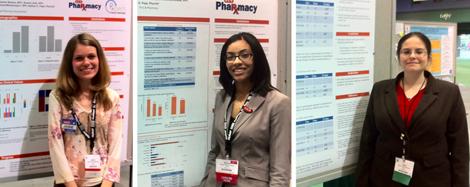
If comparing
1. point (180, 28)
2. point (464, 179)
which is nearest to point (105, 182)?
point (180, 28)

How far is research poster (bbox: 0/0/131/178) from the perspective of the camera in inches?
75.9

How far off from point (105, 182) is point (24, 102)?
0.54 metres

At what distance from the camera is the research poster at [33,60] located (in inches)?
75.9

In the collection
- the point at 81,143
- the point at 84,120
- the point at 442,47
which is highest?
the point at 442,47

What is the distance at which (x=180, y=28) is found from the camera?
6.19 ft

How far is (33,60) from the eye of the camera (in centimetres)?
198

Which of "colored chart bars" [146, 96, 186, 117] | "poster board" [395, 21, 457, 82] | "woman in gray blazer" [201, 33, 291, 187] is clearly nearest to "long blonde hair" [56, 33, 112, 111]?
"colored chart bars" [146, 96, 186, 117]

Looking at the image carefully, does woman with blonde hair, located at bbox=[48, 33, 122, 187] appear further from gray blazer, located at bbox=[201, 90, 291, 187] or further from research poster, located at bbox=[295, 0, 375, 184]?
research poster, located at bbox=[295, 0, 375, 184]

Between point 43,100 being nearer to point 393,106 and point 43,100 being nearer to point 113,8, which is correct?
point 113,8

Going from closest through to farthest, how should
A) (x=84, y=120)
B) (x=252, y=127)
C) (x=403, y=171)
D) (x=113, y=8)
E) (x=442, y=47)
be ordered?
1. (x=252, y=127)
2. (x=84, y=120)
3. (x=113, y=8)
4. (x=403, y=171)
5. (x=442, y=47)

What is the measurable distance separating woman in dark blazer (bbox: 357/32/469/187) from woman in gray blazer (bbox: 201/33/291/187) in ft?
2.30

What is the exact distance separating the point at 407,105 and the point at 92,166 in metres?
1.66

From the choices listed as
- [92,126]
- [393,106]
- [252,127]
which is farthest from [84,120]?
[393,106]

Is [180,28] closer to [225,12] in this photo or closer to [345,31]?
[225,12]
